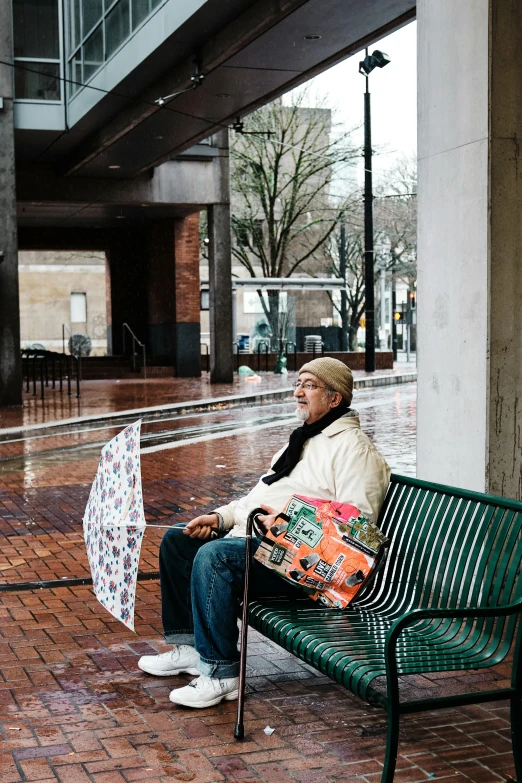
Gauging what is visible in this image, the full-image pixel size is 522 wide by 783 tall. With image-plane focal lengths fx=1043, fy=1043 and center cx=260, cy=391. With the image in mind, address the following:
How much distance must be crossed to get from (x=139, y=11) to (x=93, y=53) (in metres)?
3.23

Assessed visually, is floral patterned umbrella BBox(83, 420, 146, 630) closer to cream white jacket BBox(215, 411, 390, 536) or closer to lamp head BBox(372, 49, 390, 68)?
cream white jacket BBox(215, 411, 390, 536)

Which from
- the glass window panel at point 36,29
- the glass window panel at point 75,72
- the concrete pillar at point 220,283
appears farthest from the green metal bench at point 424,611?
the concrete pillar at point 220,283

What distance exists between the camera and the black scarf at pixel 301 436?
4492mm

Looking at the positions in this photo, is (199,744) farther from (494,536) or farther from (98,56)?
(98,56)

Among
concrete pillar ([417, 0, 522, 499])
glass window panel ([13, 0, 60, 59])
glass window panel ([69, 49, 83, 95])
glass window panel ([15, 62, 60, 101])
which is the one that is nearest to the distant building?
glass window panel ([13, 0, 60, 59])

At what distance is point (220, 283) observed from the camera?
26531mm

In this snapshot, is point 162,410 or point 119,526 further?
point 162,410

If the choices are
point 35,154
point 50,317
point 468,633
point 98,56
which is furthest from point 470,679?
Result: point 50,317

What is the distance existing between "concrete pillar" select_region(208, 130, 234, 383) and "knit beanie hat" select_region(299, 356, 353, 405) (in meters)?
21.9

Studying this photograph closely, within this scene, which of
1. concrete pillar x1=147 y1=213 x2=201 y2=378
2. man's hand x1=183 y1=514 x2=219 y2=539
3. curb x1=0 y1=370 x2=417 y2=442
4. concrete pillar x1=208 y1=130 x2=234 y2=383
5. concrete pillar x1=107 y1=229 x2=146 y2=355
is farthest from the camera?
concrete pillar x1=107 y1=229 x2=146 y2=355

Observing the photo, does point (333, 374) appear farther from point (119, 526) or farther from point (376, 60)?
point (376, 60)

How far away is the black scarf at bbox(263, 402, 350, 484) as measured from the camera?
449 cm

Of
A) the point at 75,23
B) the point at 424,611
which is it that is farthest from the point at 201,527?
the point at 75,23

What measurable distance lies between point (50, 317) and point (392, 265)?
2048 centimetres
